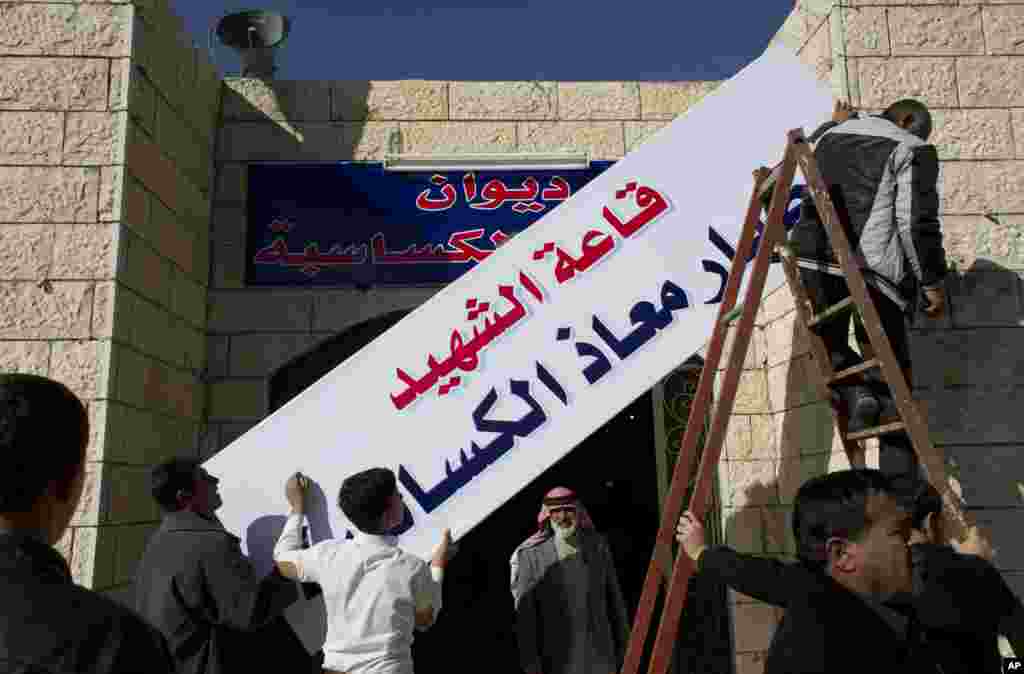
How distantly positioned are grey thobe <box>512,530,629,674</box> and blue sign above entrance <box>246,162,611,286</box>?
173cm

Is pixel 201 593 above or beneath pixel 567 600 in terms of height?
above

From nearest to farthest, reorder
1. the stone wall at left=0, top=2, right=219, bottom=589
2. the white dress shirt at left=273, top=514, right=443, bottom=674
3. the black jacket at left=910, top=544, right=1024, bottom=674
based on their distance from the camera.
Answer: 1. the black jacket at left=910, top=544, right=1024, bottom=674
2. the white dress shirt at left=273, top=514, right=443, bottom=674
3. the stone wall at left=0, top=2, right=219, bottom=589

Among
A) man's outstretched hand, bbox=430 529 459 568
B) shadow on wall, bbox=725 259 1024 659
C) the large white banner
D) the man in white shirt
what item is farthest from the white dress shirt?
shadow on wall, bbox=725 259 1024 659

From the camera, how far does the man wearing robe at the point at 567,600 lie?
381cm

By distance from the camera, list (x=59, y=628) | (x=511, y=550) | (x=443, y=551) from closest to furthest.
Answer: (x=59, y=628)
(x=443, y=551)
(x=511, y=550)

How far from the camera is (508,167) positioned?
4.82 metres

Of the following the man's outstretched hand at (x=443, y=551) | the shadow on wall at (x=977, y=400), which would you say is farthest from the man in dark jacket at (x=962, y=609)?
the man's outstretched hand at (x=443, y=551)

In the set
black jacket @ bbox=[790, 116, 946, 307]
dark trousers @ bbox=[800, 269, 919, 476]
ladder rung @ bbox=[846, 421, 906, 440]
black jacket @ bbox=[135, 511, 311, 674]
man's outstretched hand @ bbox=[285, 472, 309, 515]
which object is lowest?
black jacket @ bbox=[135, 511, 311, 674]

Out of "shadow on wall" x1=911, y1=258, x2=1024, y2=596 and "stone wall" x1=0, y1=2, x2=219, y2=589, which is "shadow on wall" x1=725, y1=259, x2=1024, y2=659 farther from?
"stone wall" x1=0, y1=2, x2=219, y2=589

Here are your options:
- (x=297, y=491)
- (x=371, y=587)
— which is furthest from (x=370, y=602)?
(x=297, y=491)

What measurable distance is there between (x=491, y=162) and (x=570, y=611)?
99.7 inches

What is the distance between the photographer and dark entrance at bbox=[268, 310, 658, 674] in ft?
16.5

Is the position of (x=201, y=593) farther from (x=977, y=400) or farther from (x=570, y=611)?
(x=977, y=400)

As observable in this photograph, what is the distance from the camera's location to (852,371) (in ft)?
8.96
